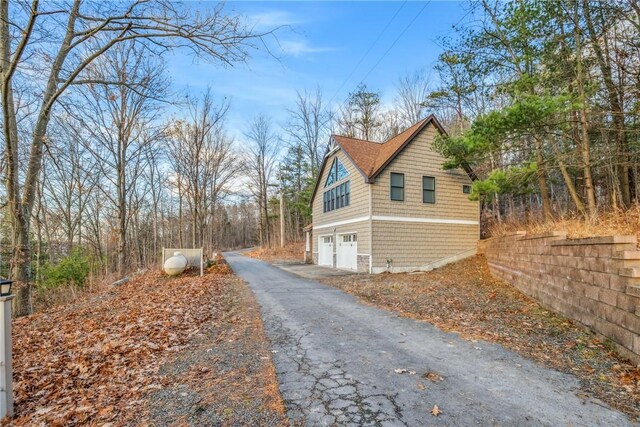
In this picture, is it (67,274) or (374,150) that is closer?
(67,274)

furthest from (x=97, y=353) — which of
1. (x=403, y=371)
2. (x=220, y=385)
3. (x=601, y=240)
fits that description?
(x=601, y=240)

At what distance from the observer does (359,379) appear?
3.63 metres

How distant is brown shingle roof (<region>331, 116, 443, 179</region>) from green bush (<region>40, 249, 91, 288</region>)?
1281 centimetres

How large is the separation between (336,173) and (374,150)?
2.45 metres

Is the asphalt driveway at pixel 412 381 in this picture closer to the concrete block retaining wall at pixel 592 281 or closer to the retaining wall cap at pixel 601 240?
the concrete block retaining wall at pixel 592 281

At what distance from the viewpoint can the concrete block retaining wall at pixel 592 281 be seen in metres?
3.92

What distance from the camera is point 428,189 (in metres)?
A: 16.0

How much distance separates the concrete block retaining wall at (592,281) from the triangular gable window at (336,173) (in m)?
10.6

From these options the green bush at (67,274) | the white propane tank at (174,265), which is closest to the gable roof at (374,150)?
the white propane tank at (174,265)

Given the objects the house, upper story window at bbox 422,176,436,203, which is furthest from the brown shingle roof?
upper story window at bbox 422,176,436,203

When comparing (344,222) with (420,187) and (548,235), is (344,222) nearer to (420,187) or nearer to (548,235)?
(420,187)

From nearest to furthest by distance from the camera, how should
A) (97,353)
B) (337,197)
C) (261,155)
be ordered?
(97,353)
(337,197)
(261,155)

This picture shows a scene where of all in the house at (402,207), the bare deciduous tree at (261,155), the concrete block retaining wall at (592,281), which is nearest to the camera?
the concrete block retaining wall at (592,281)

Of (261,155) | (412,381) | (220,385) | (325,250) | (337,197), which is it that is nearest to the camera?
(220,385)
